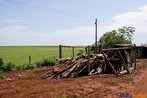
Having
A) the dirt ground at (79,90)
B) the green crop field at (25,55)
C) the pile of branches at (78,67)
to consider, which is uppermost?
the pile of branches at (78,67)

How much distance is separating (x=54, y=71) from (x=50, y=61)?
439 inches

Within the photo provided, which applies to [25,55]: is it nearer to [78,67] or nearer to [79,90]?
[78,67]

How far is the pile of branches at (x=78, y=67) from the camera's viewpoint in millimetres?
18219

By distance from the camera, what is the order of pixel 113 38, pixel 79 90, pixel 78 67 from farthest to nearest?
pixel 113 38
pixel 78 67
pixel 79 90


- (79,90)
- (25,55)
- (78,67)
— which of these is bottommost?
(25,55)

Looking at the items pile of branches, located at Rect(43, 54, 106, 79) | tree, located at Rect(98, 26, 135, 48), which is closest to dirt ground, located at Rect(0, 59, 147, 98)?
pile of branches, located at Rect(43, 54, 106, 79)

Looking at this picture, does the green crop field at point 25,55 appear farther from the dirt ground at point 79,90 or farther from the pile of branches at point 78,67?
the dirt ground at point 79,90

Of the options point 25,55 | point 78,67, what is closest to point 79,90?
point 78,67

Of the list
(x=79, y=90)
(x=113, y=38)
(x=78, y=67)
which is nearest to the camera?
(x=79, y=90)

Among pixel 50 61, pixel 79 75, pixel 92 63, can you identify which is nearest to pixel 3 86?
pixel 79 75

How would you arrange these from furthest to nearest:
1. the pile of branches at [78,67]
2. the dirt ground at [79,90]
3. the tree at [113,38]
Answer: the tree at [113,38]
the pile of branches at [78,67]
the dirt ground at [79,90]

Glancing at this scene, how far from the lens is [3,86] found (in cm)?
1412

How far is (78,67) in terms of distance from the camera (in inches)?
741

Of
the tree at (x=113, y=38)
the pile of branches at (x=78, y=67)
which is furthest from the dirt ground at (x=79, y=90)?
the tree at (x=113, y=38)
